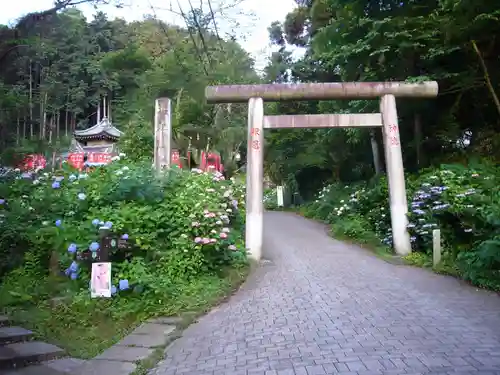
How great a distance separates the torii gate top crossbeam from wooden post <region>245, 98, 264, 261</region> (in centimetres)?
28

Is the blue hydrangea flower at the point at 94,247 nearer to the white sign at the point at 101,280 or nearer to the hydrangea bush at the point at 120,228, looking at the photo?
the hydrangea bush at the point at 120,228

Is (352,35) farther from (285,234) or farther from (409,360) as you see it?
(409,360)

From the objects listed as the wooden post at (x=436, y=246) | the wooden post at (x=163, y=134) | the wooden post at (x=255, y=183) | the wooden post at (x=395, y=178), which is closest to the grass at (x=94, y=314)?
the wooden post at (x=255, y=183)

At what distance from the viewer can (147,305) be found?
6.41m

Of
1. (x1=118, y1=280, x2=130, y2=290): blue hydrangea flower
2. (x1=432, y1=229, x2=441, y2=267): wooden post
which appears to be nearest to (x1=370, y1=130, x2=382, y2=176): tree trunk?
(x1=432, y1=229, x2=441, y2=267): wooden post

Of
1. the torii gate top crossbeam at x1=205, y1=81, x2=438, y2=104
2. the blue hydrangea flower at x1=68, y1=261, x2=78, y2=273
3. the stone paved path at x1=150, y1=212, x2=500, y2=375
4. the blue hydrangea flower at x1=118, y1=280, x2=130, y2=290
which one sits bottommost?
the stone paved path at x1=150, y1=212, x2=500, y2=375

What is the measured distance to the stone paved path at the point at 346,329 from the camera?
14.5 ft

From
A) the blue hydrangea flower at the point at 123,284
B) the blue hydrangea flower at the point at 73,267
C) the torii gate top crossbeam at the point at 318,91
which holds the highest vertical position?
the torii gate top crossbeam at the point at 318,91

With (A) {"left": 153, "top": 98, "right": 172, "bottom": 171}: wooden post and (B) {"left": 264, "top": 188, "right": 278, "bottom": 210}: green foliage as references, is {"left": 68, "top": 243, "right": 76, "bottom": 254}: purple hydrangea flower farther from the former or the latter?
(B) {"left": 264, "top": 188, "right": 278, "bottom": 210}: green foliage

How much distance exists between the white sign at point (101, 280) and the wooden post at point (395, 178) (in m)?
7.20

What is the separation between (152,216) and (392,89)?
6753mm

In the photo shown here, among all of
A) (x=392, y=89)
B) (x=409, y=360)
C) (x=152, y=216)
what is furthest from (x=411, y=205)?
(x=409, y=360)

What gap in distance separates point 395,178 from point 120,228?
22.5 feet

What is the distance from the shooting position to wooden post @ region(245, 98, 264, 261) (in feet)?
35.2
